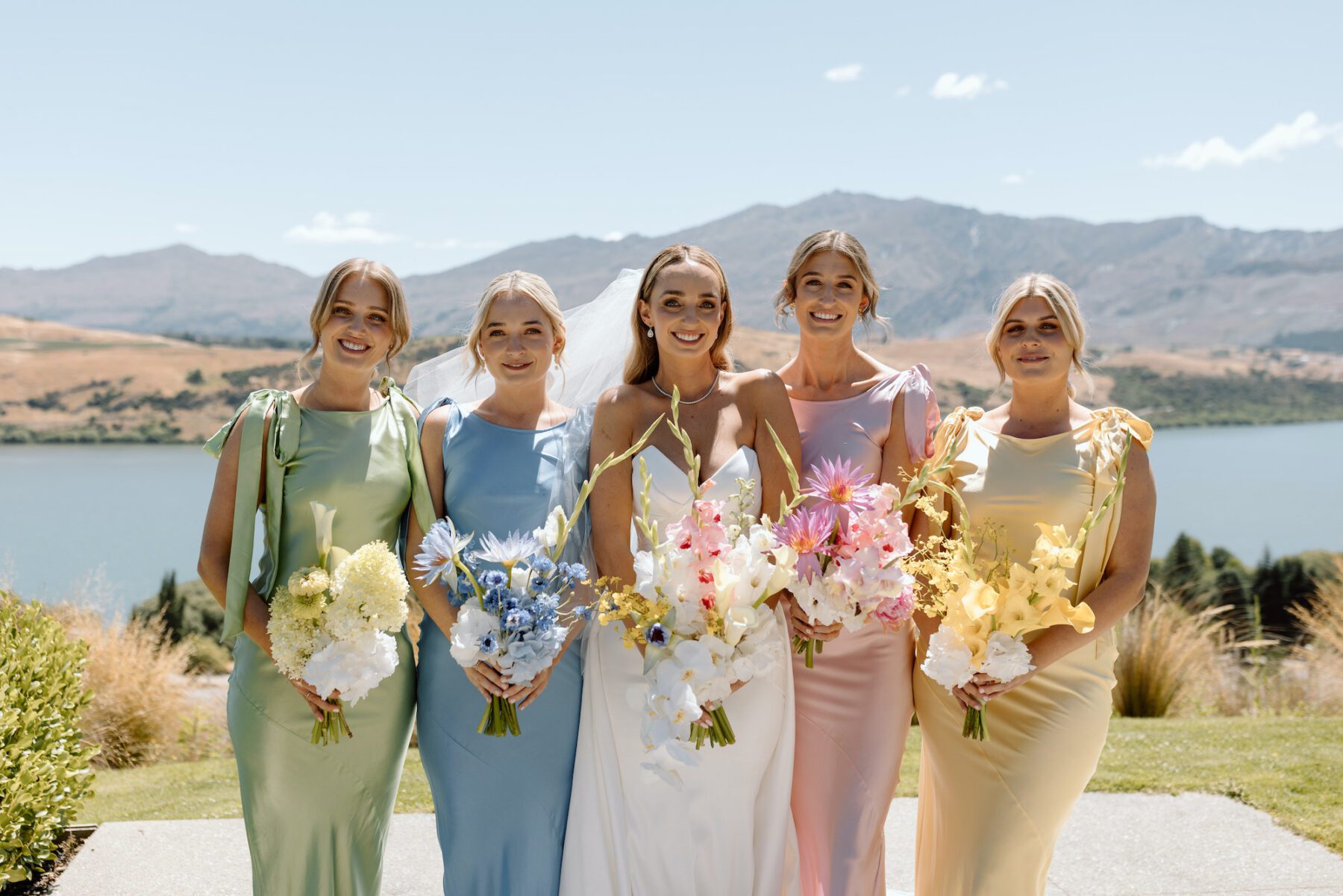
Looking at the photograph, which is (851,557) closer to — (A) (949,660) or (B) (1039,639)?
(A) (949,660)

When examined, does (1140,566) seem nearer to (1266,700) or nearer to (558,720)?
(558,720)

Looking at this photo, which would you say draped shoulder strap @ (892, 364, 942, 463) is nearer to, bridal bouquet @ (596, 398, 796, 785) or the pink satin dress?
the pink satin dress

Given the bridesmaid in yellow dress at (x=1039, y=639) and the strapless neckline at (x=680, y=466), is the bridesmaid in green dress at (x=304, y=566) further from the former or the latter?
the bridesmaid in yellow dress at (x=1039, y=639)

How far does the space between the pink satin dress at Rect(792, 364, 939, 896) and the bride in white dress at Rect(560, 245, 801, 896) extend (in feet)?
0.47

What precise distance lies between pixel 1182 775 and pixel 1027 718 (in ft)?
13.5

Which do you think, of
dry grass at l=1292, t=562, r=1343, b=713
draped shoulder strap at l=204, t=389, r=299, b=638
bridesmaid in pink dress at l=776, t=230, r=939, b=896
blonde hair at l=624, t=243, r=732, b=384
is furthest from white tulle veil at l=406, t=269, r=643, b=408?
dry grass at l=1292, t=562, r=1343, b=713

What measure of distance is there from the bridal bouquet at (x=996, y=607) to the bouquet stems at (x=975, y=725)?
0.23 m

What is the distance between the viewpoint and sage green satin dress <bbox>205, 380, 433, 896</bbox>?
3.83 meters

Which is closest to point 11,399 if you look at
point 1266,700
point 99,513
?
point 99,513

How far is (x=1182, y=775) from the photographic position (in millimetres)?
7262

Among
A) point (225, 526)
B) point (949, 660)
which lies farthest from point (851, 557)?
point (225, 526)

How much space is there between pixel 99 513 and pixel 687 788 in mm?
60265

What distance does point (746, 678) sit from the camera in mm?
3287

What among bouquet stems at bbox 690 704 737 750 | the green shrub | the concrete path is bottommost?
the concrete path
